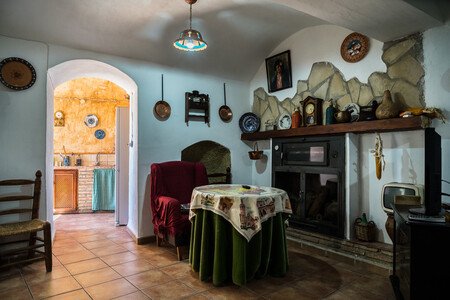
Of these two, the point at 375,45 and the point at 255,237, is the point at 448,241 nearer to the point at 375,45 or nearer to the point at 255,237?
the point at 255,237

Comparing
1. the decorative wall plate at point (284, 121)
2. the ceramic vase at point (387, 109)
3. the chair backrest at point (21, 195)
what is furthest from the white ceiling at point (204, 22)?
the chair backrest at point (21, 195)

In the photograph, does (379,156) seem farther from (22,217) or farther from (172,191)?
(22,217)

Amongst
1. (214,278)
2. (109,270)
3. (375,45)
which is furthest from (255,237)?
(375,45)

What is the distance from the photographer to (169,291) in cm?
240

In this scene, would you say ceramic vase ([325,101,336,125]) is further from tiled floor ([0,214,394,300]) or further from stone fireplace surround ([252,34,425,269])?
tiled floor ([0,214,394,300])

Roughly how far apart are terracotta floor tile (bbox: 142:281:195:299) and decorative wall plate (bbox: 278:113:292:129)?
2.59 metres

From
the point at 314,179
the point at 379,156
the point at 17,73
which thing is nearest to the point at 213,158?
the point at 314,179

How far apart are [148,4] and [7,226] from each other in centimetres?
257

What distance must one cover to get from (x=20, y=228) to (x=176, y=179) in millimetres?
1678

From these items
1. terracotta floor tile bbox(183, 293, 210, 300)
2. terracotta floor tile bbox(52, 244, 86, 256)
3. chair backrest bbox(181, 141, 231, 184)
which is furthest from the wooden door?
terracotta floor tile bbox(183, 293, 210, 300)

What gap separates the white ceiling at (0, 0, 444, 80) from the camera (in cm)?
257

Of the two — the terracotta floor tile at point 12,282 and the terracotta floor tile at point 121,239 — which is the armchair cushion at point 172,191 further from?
the terracotta floor tile at point 12,282

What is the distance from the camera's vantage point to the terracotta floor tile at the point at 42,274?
261 centimetres

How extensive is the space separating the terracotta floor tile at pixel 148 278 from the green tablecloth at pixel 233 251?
0.29 meters
